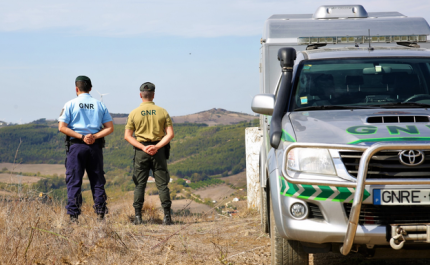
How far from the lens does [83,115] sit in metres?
6.68

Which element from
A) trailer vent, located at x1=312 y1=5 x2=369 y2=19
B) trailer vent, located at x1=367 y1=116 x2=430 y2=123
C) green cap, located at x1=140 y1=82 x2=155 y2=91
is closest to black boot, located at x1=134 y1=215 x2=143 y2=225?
green cap, located at x1=140 y1=82 x2=155 y2=91

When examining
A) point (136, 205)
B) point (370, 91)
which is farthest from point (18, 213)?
point (370, 91)

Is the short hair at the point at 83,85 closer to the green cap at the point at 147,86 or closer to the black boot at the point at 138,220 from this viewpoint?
the green cap at the point at 147,86

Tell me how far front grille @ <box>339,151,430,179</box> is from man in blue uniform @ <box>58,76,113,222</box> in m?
4.41

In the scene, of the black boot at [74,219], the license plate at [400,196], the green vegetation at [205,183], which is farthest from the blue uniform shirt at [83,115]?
the green vegetation at [205,183]

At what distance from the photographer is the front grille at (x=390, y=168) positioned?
3.08 meters

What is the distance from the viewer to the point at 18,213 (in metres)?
5.86

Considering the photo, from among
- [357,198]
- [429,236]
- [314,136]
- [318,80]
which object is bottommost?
[429,236]

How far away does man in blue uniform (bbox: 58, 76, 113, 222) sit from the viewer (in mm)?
6496

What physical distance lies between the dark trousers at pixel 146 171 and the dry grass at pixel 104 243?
2.73ft

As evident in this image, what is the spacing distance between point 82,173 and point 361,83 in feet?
13.3

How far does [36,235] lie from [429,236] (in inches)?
149

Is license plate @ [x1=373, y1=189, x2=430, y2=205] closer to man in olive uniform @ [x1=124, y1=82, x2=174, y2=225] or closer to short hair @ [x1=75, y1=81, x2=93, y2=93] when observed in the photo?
man in olive uniform @ [x1=124, y1=82, x2=174, y2=225]

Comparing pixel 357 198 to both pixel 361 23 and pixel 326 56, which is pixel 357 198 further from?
pixel 361 23
